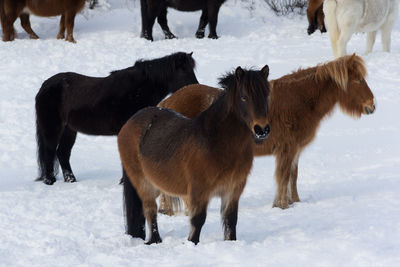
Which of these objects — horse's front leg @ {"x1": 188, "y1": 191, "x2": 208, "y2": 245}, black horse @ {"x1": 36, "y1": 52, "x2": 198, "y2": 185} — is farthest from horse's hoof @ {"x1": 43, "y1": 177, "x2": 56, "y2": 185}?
horse's front leg @ {"x1": 188, "y1": 191, "x2": 208, "y2": 245}

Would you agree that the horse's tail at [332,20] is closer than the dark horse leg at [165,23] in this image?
Yes

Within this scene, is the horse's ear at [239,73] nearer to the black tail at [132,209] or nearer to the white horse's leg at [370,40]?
the black tail at [132,209]

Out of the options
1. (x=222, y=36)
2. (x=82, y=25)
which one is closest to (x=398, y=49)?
(x=222, y=36)

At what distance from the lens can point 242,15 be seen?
16.0 m

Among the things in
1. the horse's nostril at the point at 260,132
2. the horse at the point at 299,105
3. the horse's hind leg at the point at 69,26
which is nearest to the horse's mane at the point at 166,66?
the horse at the point at 299,105

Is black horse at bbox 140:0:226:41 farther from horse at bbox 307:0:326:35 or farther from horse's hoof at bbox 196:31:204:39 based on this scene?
horse at bbox 307:0:326:35

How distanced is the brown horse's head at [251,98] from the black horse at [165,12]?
951 centimetres

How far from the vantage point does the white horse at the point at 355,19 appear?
41.1ft

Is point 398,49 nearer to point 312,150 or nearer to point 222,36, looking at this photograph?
point 222,36

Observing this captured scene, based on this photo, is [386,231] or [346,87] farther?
[346,87]

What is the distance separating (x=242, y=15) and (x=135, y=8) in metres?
2.76

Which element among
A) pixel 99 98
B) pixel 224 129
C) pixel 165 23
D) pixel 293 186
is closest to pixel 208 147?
pixel 224 129

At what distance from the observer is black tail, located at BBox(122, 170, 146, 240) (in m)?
5.56

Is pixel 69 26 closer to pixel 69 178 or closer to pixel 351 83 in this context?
pixel 69 178
